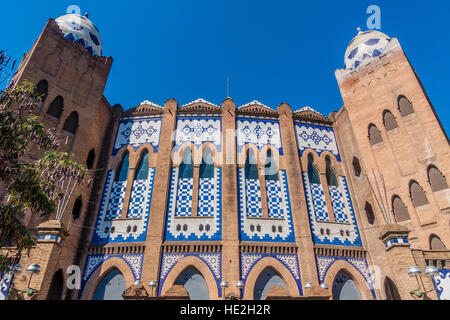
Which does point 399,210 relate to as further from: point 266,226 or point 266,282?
→ point 266,282

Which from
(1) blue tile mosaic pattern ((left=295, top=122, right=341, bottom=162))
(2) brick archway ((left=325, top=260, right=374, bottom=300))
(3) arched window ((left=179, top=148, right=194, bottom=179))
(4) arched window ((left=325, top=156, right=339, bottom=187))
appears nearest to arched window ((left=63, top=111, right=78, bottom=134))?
(3) arched window ((left=179, top=148, right=194, bottom=179))

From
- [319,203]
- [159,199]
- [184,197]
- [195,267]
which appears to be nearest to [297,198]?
[319,203]

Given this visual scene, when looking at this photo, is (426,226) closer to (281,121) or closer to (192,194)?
(281,121)

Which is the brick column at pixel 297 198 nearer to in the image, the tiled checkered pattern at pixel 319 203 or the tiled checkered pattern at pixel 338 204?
the tiled checkered pattern at pixel 319 203

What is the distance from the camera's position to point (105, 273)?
11031 millimetres

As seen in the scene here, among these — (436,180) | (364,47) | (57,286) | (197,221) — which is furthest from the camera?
(364,47)

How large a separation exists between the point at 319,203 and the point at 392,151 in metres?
3.76

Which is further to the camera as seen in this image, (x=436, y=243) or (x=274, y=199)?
(x=274, y=199)

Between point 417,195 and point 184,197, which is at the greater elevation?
point 184,197

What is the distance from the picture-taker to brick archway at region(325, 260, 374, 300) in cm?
1109

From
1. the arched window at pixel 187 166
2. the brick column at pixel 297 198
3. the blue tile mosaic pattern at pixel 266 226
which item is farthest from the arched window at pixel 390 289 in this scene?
the arched window at pixel 187 166

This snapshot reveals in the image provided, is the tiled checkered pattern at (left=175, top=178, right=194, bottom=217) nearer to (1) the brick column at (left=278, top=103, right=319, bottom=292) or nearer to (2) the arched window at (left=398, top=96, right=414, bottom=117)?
(1) the brick column at (left=278, top=103, right=319, bottom=292)

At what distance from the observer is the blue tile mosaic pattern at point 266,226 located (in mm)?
11633
